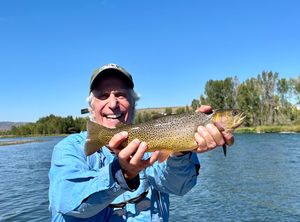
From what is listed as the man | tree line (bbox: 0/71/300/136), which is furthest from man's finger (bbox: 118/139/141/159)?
tree line (bbox: 0/71/300/136)

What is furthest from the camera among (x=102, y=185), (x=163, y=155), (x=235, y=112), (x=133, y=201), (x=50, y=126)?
(x=50, y=126)

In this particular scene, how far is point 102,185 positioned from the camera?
288cm

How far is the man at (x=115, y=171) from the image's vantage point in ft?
9.55

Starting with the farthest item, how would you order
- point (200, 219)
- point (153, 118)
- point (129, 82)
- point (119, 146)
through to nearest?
point (200, 219), point (129, 82), point (153, 118), point (119, 146)

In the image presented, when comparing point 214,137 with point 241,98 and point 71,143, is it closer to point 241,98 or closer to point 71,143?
point 71,143

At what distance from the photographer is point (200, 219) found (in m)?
13.0

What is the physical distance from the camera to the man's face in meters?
3.90

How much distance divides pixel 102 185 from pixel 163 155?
69 centimetres

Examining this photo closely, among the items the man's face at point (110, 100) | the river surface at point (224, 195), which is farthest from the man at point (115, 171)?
the river surface at point (224, 195)

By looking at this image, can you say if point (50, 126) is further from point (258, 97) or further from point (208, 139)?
point (208, 139)

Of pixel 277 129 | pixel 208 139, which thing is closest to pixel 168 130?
pixel 208 139

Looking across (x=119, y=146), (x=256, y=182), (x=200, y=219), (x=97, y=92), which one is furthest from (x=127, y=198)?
(x=256, y=182)

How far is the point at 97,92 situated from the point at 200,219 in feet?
33.3

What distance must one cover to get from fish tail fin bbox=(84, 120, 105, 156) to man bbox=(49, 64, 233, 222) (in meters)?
0.12
